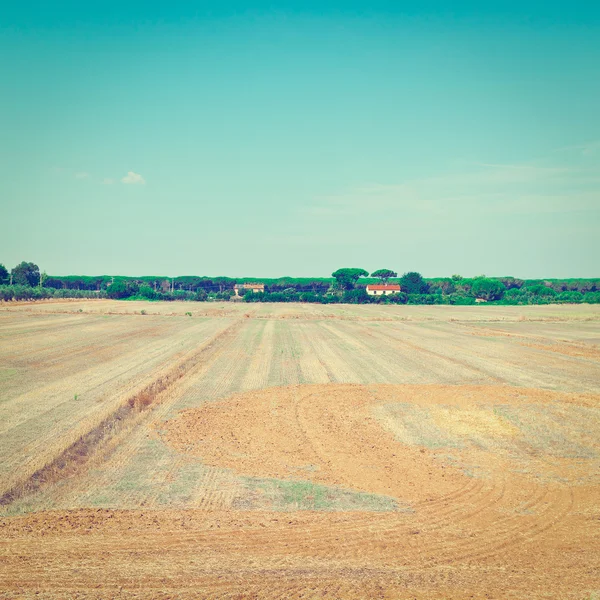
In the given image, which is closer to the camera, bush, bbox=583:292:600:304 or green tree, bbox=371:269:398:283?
bush, bbox=583:292:600:304

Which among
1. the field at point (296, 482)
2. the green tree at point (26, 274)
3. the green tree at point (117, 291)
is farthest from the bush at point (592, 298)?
the green tree at point (26, 274)

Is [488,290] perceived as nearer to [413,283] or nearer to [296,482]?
[413,283]

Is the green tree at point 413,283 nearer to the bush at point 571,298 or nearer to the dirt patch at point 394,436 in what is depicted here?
the bush at point 571,298

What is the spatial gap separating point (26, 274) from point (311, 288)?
70678 millimetres

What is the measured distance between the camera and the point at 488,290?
118 meters

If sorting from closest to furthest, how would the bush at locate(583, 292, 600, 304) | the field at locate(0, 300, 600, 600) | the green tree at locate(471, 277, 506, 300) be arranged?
the field at locate(0, 300, 600, 600) < the bush at locate(583, 292, 600, 304) < the green tree at locate(471, 277, 506, 300)

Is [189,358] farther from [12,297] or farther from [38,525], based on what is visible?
[12,297]

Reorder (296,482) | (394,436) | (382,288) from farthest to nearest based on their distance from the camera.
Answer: (382,288), (394,436), (296,482)

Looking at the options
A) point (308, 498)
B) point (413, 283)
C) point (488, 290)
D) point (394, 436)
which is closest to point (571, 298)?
point (488, 290)

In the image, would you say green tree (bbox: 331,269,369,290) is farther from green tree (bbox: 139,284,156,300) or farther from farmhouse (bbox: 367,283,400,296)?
green tree (bbox: 139,284,156,300)

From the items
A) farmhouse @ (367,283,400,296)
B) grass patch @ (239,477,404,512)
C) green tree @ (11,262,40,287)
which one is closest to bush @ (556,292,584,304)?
farmhouse @ (367,283,400,296)

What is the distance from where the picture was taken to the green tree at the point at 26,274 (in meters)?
125

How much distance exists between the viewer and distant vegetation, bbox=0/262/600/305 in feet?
338

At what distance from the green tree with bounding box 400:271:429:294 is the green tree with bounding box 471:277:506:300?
1156 centimetres
